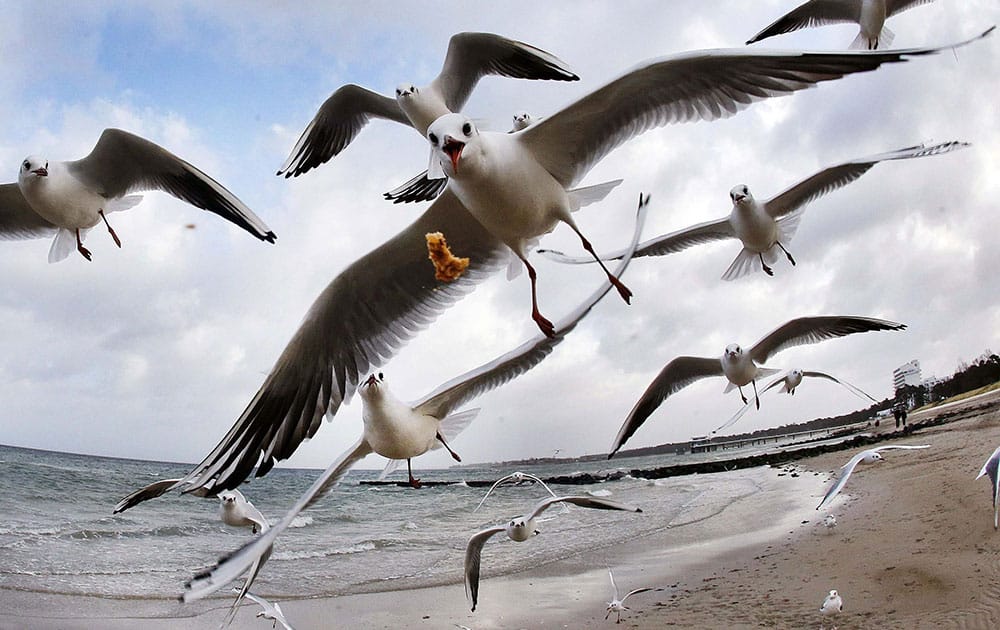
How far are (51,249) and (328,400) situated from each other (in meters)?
1.47

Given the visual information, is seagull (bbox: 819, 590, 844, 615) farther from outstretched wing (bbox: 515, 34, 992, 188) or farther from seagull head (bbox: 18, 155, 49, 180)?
seagull head (bbox: 18, 155, 49, 180)

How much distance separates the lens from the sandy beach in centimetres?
468

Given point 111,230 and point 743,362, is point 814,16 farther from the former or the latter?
point 111,230

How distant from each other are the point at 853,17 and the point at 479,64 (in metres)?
1.95

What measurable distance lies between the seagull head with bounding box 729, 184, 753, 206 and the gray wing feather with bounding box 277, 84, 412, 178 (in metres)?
1.73

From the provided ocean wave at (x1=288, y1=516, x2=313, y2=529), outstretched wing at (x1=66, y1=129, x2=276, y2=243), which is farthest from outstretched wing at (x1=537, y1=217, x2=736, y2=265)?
ocean wave at (x1=288, y1=516, x2=313, y2=529)

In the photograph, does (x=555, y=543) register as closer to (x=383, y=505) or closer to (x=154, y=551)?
(x=154, y=551)

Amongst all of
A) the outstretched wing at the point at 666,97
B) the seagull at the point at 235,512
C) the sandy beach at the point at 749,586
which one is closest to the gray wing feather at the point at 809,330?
the sandy beach at the point at 749,586

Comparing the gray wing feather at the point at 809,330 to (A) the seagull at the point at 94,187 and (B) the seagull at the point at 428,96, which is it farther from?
(A) the seagull at the point at 94,187

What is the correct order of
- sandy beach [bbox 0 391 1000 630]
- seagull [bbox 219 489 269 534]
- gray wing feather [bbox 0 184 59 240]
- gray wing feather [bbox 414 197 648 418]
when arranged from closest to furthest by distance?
gray wing feather [bbox 414 197 648 418]
gray wing feather [bbox 0 184 59 240]
seagull [bbox 219 489 269 534]
sandy beach [bbox 0 391 1000 630]

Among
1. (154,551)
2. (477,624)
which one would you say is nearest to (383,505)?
(154,551)

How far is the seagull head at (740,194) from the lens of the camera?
3496mm

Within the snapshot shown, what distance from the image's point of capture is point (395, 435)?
3002 mm

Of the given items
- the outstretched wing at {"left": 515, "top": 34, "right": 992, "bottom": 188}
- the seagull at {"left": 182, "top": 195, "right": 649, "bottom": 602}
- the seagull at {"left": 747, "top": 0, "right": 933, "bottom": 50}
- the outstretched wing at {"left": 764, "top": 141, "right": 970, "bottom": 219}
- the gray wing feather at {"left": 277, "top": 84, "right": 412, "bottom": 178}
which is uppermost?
the seagull at {"left": 747, "top": 0, "right": 933, "bottom": 50}
